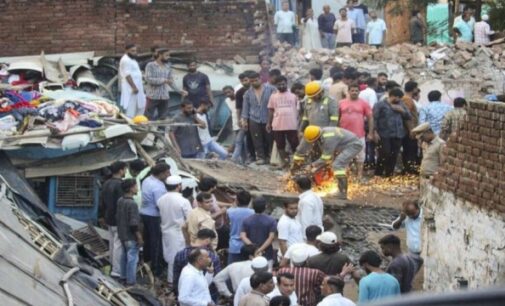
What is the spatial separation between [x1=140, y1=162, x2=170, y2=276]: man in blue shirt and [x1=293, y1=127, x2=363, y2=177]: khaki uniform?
222cm

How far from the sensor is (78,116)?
1372cm

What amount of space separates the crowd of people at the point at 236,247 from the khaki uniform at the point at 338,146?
124 cm

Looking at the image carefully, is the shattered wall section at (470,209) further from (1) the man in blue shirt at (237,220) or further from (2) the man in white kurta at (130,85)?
(2) the man in white kurta at (130,85)

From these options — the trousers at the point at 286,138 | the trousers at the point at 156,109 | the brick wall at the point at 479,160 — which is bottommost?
the trousers at the point at 286,138

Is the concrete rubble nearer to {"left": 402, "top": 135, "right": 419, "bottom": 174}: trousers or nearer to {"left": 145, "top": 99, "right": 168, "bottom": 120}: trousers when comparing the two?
{"left": 145, "top": 99, "right": 168, "bottom": 120}: trousers

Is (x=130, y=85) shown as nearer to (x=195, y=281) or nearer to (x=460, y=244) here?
(x=195, y=281)

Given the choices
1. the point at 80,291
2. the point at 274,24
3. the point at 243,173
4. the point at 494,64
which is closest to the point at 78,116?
the point at 243,173

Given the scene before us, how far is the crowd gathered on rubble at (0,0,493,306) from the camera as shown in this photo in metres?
9.66

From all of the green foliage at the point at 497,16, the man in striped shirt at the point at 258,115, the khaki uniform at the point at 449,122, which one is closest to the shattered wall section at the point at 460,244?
the khaki uniform at the point at 449,122

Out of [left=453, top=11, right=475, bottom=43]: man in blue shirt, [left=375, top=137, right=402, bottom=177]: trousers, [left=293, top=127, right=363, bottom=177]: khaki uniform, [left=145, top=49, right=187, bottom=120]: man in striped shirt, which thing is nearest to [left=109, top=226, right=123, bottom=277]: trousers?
[left=293, top=127, right=363, bottom=177]: khaki uniform

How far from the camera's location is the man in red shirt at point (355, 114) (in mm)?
15211

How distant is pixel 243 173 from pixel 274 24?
7968 mm

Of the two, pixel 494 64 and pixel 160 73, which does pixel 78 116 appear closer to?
pixel 160 73

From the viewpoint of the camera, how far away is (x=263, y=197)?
13.4 metres
